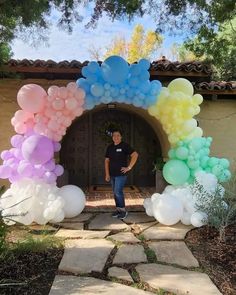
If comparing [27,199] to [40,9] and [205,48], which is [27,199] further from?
[205,48]

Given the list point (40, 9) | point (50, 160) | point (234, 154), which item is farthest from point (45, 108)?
point (234, 154)

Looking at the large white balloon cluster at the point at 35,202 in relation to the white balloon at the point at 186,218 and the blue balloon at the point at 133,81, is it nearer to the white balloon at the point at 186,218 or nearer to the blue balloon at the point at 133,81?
the white balloon at the point at 186,218

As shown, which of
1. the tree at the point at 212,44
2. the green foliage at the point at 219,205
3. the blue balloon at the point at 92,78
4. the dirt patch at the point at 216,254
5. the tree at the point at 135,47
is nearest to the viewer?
the dirt patch at the point at 216,254

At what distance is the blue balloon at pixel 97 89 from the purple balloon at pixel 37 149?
1.16 meters

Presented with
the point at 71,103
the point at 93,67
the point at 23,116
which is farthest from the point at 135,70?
the point at 23,116

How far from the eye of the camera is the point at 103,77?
274 inches

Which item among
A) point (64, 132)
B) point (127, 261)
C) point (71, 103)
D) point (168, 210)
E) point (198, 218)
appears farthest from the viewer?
point (64, 132)

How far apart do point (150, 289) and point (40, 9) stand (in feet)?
12.4

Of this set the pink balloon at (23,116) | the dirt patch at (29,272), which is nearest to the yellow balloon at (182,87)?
the pink balloon at (23,116)

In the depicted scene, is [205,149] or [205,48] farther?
[205,149]

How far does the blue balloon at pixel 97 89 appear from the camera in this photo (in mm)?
6902

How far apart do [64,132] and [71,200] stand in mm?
1260

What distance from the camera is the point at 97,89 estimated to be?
272 inches

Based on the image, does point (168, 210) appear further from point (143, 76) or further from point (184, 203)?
point (143, 76)
